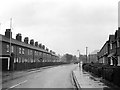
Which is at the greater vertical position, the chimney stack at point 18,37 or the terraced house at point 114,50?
the chimney stack at point 18,37

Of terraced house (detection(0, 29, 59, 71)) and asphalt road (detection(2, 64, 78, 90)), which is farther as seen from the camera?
terraced house (detection(0, 29, 59, 71))

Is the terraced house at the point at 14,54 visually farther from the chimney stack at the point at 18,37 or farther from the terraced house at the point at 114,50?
the terraced house at the point at 114,50

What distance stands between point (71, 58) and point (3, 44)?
129 meters

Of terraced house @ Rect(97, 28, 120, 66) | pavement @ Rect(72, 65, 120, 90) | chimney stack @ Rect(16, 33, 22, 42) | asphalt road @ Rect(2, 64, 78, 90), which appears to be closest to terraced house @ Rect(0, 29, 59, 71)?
chimney stack @ Rect(16, 33, 22, 42)

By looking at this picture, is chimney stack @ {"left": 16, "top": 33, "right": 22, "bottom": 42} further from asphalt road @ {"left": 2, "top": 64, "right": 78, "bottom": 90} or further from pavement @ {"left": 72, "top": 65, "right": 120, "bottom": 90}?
pavement @ {"left": 72, "top": 65, "right": 120, "bottom": 90}

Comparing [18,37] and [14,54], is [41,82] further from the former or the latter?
[18,37]

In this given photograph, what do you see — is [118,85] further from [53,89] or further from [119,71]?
[53,89]

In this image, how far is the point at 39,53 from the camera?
3206 inches

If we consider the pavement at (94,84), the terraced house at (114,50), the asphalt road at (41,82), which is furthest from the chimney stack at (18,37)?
the pavement at (94,84)

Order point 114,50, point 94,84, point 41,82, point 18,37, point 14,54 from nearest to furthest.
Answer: point 94,84
point 41,82
point 114,50
point 14,54
point 18,37

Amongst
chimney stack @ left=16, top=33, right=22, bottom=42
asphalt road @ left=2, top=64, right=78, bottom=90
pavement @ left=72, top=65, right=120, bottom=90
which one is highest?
chimney stack @ left=16, top=33, right=22, bottom=42

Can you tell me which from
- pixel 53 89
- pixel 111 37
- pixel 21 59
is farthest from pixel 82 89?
pixel 21 59

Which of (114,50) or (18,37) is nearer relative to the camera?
(114,50)

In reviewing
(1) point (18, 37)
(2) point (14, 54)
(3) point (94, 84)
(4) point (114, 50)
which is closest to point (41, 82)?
(3) point (94, 84)
